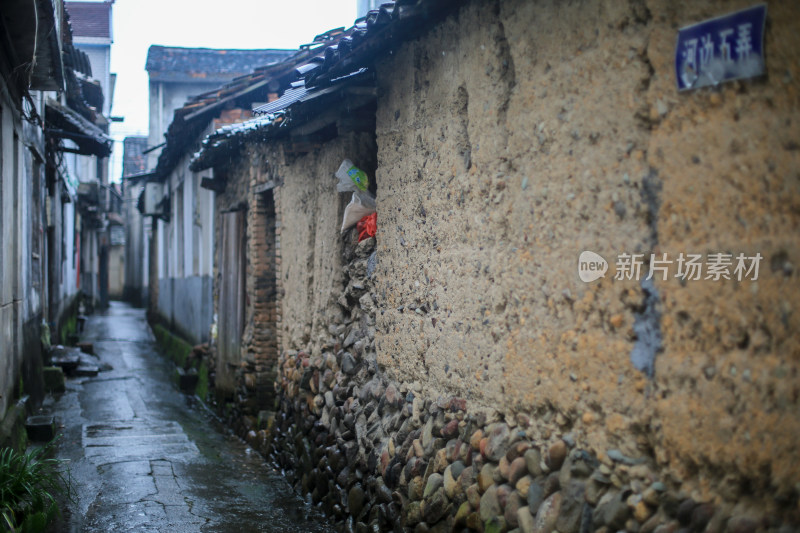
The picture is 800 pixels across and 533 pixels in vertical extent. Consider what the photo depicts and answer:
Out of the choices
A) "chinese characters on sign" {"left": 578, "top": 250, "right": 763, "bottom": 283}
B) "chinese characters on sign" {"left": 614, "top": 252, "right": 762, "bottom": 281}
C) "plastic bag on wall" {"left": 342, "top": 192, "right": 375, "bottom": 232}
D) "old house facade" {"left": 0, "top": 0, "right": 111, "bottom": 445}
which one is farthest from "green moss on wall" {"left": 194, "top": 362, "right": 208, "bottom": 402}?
"chinese characters on sign" {"left": 614, "top": 252, "right": 762, "bottom": 281}

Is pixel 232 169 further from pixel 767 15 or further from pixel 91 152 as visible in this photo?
pixel 767 15

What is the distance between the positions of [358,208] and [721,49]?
3385 millimetres

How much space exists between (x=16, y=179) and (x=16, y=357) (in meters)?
1.72

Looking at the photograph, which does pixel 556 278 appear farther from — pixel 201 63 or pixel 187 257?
pixel 201 63

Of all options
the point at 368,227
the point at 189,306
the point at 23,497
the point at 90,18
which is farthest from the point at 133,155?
the point at 23,497

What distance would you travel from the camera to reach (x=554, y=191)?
10.0 ft

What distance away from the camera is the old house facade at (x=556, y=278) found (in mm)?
2203

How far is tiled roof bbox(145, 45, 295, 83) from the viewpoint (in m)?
20.6

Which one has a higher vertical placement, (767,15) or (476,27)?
(476,27)

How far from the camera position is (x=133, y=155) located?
1202 inches

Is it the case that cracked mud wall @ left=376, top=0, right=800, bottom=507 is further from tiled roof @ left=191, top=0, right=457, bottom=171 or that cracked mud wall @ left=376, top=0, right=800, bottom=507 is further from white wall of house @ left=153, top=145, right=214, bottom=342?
white wall of house @ left=153, top=145, right=214, bottom=342

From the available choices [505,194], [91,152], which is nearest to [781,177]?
[505,194]

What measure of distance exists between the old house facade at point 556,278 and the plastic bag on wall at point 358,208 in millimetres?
237

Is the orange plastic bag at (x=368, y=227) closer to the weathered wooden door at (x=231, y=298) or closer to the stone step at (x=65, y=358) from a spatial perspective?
the weathered wooden door at (x=231, y=298)
